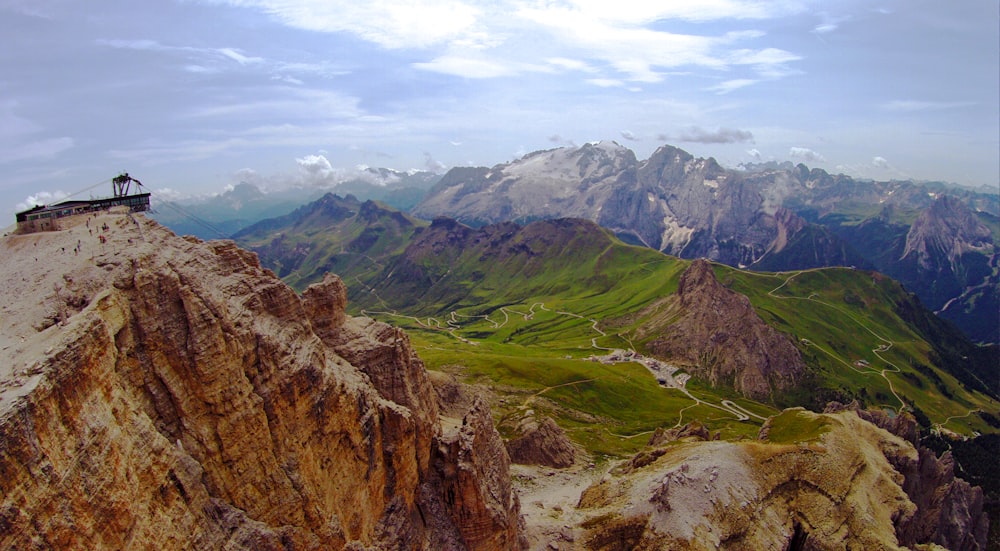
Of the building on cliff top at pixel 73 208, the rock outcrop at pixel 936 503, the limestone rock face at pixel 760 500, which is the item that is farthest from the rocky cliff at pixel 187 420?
the rock outcrop at pixel 936 503

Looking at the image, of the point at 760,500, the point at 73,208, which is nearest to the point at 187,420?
the point at 73,208

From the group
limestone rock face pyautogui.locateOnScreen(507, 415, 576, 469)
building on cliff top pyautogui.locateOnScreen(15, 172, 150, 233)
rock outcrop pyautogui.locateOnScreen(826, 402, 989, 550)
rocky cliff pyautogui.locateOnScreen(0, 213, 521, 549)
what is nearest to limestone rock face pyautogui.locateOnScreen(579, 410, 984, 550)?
rock outcrop pyautogui.locateOnScreen(826, 402, 989, 550)

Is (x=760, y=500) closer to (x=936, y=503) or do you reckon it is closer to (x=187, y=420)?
(x=936, y=503)

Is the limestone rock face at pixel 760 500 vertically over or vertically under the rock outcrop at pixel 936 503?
over

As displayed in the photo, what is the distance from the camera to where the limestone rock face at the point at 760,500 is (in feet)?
302

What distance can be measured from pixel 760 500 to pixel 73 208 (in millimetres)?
115214

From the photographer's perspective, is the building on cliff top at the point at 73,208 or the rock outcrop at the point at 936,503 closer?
the building on cliff top at the point at 73,208

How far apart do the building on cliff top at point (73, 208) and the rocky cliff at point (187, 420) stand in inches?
168

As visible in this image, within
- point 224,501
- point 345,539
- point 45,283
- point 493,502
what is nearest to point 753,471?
point 493,502

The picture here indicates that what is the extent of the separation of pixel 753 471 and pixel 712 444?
45.2ft

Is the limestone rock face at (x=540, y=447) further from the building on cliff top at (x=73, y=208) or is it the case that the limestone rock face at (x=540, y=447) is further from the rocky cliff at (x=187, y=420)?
the building on cliff top at (x=73, y=208)

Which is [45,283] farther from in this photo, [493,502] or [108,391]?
[493,502]

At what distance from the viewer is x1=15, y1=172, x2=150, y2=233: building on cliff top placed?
196 ft

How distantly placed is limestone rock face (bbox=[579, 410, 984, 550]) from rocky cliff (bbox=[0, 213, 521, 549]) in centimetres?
3018
